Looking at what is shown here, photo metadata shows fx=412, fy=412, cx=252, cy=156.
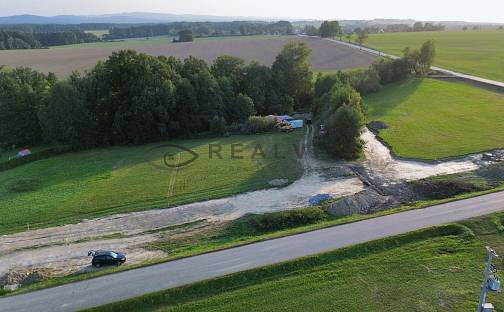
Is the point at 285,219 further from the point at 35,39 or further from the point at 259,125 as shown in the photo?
the point at 35,39

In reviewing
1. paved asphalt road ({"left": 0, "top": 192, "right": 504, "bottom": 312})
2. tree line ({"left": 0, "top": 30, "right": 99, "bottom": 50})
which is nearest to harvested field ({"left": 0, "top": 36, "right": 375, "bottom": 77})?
tree line ({"left": 0, "top": 30, "right": 99, "bottom": 50})

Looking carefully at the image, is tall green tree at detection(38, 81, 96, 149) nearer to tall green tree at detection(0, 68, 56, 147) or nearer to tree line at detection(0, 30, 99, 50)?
tall green tree at detection(0, 68, 56, 147)

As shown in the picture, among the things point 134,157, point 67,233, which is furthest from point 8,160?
point 67,233

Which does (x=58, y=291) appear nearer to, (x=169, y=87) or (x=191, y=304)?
(x=191, y=304)

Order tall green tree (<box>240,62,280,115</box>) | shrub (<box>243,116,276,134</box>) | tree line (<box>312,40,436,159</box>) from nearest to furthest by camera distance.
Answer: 1. tree line (<box>312,40,436,159</box>)
2. shrub (<box>243,116,276,134</box>)
3. tall green tree (<box>240,62,280,115</box>)

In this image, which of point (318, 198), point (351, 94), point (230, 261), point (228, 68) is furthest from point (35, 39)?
point (230, 261)

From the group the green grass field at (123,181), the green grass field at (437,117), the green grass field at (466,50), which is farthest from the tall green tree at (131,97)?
the green grass field at (466,50)

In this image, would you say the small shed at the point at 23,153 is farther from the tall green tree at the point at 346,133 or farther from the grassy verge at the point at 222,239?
the tall green tree at the point at 346,133
